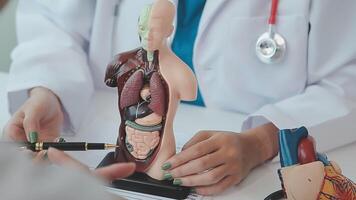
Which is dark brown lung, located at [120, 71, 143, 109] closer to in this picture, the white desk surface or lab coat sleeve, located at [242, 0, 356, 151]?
the white desk surface

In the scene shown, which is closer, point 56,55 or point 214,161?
point 214,161

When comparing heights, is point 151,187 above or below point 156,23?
below

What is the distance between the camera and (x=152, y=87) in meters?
0.71

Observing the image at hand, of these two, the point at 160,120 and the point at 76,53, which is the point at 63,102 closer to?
the point at 76,53

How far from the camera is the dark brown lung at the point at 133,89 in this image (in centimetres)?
72

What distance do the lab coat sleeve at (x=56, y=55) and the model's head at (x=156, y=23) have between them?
261 mm

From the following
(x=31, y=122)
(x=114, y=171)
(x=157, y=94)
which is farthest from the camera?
(x=31, y=122)

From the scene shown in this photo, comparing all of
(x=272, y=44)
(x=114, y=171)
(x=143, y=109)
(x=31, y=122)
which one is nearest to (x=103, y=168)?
(x=114, y=171)

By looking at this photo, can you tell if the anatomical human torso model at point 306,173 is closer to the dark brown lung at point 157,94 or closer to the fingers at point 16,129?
the dark brown lung at point 157,94

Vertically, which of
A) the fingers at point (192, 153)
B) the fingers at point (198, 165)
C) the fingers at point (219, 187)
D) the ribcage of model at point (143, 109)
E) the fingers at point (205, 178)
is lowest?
the fingers at point (219, 187)

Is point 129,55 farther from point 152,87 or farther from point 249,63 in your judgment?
point 249,63

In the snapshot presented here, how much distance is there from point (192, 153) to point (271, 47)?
25 centimetres

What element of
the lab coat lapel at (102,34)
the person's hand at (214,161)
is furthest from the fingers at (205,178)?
the lab coat lapel at (102,34)

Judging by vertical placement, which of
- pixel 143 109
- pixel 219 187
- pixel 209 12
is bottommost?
pixel 219 187
